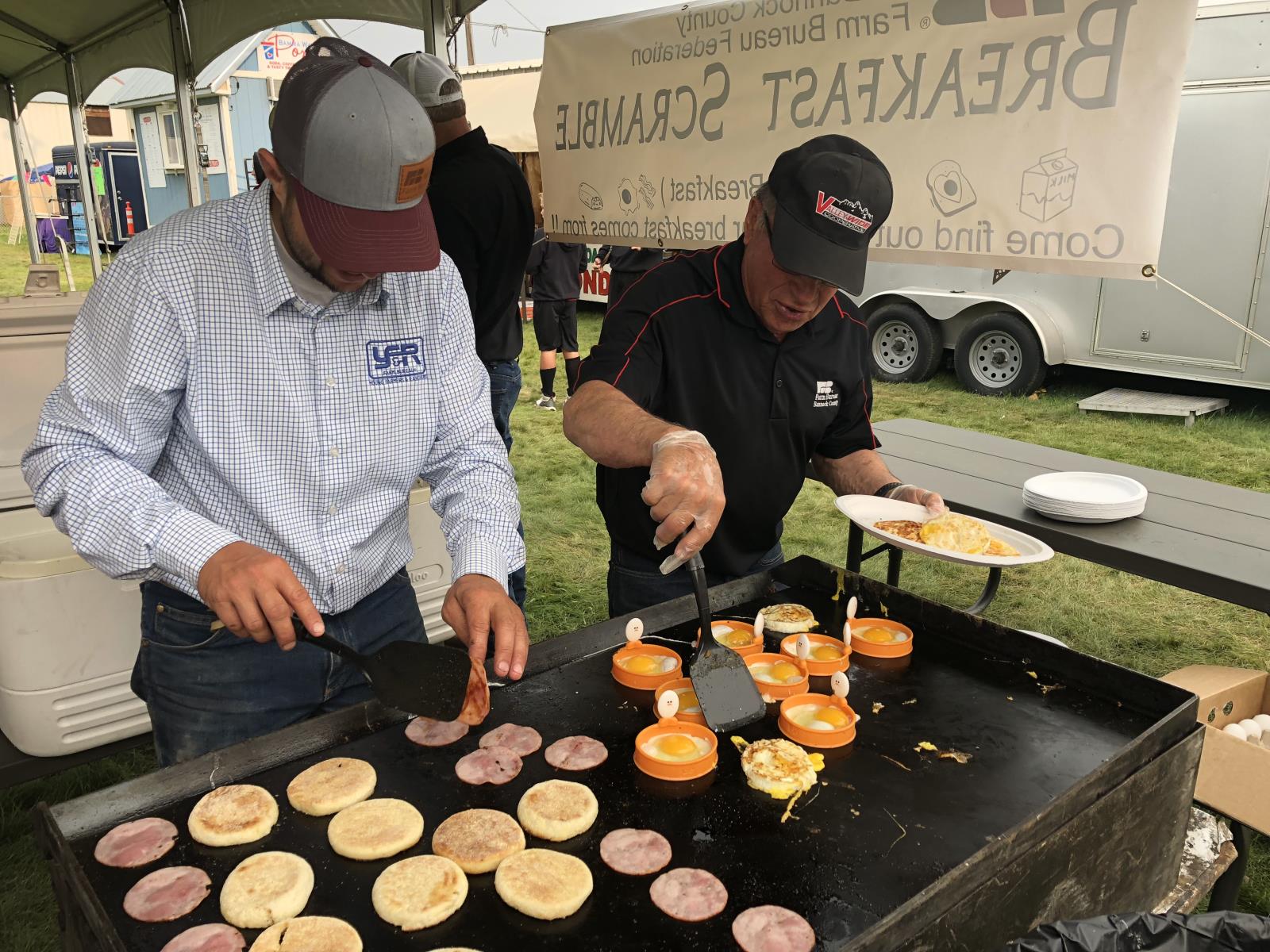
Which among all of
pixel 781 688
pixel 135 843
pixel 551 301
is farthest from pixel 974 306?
pixel 135 843

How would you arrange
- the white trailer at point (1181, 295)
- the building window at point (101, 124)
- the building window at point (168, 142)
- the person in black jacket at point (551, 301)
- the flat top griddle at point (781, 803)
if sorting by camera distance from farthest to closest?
the building window at point (101, 124)
the building window at point (168, 142)
the person in black jacket at point (551, 301)
the white trailer at point (1181, 295)
the flat top griddle at point (781, 803)

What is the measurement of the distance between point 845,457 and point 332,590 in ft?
5.48

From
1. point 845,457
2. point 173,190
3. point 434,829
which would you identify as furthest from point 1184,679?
point 173,190

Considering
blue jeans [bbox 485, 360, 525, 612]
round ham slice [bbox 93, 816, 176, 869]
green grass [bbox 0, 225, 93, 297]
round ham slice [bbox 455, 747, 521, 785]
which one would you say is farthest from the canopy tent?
green grass [bbox 0, 225, 93, 297]

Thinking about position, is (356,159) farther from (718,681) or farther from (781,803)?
(781,803)

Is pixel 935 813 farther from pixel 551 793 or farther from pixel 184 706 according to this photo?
pixel 184 706

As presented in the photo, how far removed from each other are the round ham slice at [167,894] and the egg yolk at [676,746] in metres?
0.82

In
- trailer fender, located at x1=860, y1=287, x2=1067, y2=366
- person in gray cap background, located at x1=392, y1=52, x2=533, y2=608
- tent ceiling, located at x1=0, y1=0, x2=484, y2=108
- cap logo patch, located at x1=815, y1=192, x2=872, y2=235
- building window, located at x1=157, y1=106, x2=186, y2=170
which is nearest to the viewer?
cap logo patch, located at x1=815, y1=192, x2=872, y2=235

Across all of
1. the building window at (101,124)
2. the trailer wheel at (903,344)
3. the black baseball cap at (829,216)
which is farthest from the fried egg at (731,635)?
the building window at (101,124)

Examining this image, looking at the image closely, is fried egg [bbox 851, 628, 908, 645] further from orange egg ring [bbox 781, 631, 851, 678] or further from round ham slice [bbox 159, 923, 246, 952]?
round ham slice [bbox 159, 923, 246, 952]

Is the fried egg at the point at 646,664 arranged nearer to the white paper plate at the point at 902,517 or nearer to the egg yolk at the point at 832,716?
the egg yolk at the point at 832,716

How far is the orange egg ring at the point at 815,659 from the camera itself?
6.86 ft

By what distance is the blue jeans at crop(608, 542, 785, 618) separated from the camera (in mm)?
2646

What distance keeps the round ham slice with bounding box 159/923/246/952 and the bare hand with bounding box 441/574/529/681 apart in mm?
612
